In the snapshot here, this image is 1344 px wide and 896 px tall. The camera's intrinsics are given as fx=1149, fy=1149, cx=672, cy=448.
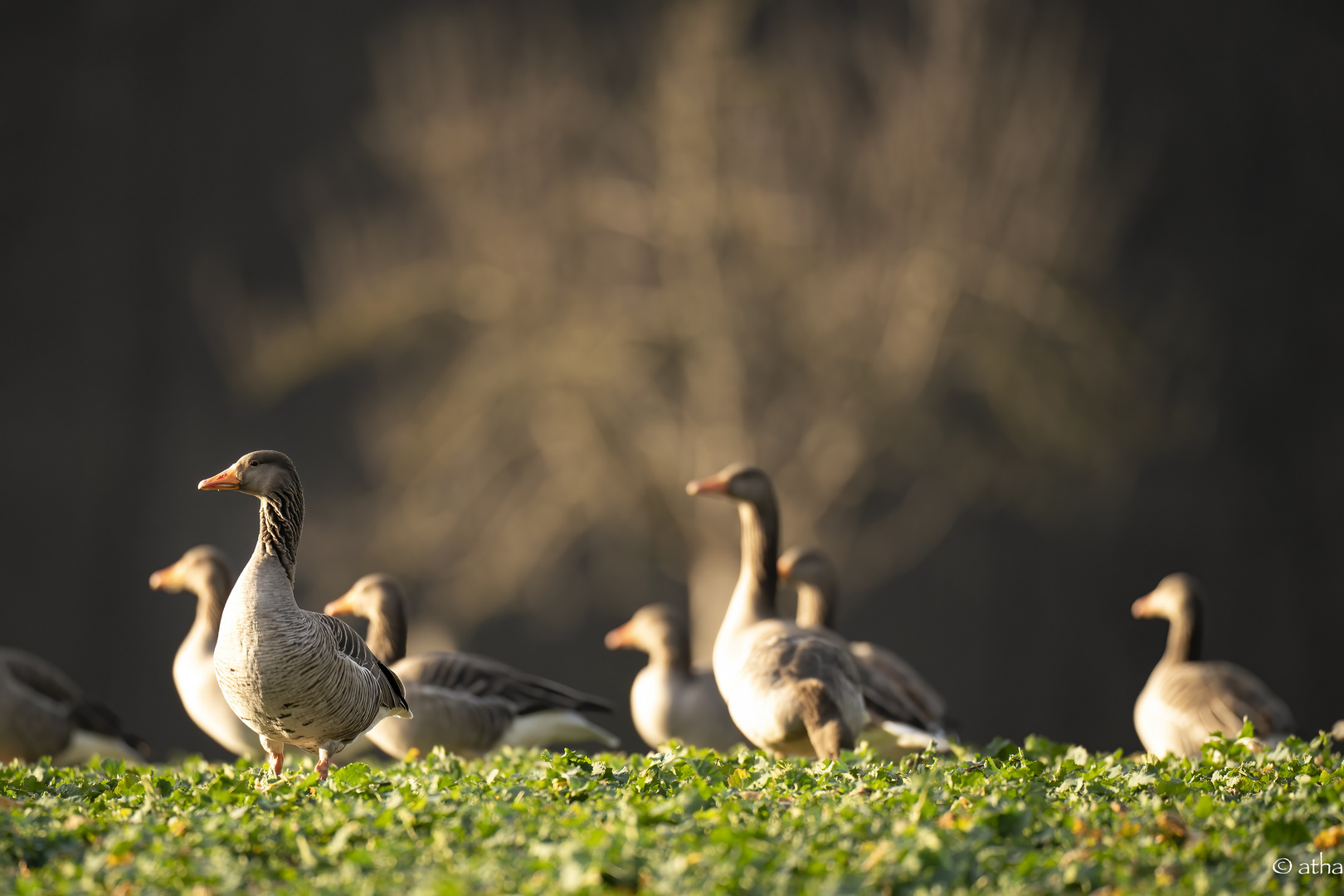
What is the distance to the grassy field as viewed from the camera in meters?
3.03

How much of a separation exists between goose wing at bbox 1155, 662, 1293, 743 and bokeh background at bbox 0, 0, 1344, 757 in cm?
480

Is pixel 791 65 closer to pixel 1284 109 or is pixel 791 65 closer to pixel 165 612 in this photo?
pixel 1284 109

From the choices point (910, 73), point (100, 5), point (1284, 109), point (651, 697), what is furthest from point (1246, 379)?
point (100, 5)

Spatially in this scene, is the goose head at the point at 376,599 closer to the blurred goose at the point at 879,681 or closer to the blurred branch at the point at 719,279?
the blurred goose at the point at 879,681

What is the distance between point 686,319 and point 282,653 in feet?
24.4

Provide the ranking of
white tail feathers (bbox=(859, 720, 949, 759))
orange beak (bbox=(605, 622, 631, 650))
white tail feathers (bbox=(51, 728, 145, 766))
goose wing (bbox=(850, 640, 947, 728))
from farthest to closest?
orange beak (bbox=(605, 622, 631, 650))
white tail feathers (bbox=(51, 728, 145, 766))
goose wing (bbox=(850, 640, 947, 728))
white tail feathers (bbox=(859, 720, 949, 759))

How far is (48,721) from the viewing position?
22.2ft

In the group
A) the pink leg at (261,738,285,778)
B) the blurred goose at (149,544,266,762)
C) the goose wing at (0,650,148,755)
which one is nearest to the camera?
the pink leg at (261,738,285,778)

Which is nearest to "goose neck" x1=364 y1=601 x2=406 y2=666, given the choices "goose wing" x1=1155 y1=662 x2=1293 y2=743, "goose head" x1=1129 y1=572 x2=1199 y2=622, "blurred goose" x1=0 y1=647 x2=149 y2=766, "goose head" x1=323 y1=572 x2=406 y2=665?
"goose head" x1=323 y1=572 x2=406 y2=665

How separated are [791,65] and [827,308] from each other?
8.49ft

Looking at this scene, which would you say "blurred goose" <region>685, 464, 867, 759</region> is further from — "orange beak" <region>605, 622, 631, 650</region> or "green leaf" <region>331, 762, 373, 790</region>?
"green leaf" <region>331, 762, 373, 790</region>

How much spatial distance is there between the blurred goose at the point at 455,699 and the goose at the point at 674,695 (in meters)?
0.29

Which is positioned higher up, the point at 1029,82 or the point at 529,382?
the point at 1029,82

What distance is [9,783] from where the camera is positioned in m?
4.71
